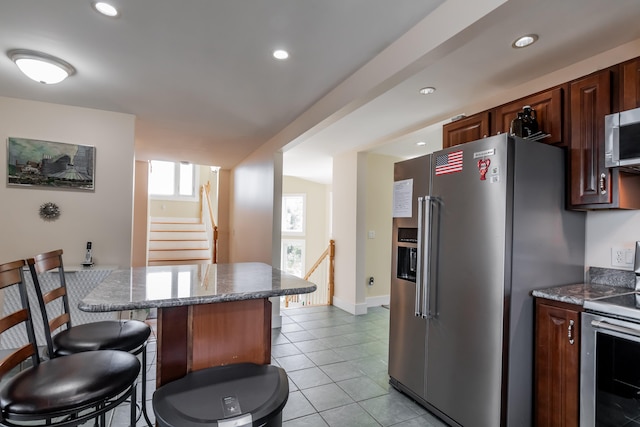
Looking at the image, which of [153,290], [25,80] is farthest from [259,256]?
[153,290]

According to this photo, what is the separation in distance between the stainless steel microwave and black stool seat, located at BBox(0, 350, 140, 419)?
2558 millimetres

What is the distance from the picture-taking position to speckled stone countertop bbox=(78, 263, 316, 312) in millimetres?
1129

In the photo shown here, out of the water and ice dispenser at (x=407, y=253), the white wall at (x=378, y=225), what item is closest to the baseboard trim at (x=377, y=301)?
the white wall at (x=378, y=225)

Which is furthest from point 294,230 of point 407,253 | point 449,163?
point 449,163

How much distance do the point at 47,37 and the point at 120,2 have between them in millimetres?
764

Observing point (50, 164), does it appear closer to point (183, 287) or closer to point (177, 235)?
point (183, 287)

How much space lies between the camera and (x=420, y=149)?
4594 mm

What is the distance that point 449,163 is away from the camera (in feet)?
7.14

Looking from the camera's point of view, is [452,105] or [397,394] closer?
[397,394]

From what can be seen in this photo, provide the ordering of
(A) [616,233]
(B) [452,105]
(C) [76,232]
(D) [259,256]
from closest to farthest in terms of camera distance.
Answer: (A) [616,233], (B) [452,105], (C) [76,232], (D) [259,256]

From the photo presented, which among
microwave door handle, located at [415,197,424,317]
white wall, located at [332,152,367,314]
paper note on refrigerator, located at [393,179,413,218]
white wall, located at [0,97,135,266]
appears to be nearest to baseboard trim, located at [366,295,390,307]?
white wall, located at [332,152,367,314]

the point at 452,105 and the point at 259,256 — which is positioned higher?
the point at 452,105

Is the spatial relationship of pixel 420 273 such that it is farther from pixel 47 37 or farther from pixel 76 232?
pixel 76 232

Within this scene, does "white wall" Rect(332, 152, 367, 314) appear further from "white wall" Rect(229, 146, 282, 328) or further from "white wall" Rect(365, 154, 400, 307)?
"white wall" Rect(229, 146, 282, 328)
